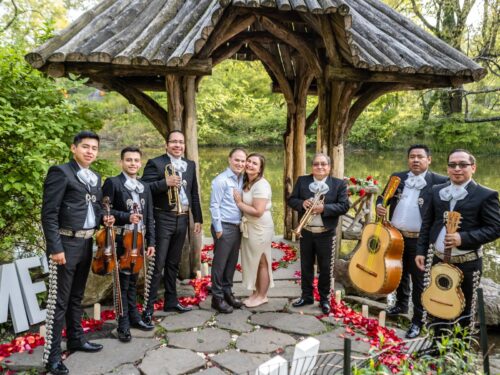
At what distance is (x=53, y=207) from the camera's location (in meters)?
3.21

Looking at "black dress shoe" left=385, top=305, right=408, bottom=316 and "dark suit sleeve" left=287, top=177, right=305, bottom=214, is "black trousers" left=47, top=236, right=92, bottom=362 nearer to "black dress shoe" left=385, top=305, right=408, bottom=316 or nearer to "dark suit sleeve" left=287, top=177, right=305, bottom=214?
"dark suit sleeve" left=287, top=177, right=305, bottom=214

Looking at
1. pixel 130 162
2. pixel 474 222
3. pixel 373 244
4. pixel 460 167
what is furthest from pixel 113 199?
pixel 474 222

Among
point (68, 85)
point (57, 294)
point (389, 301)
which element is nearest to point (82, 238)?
point (57, 294)

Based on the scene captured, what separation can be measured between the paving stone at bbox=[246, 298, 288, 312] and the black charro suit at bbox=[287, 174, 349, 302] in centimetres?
43

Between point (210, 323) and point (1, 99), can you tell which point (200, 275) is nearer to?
point (210, 323)

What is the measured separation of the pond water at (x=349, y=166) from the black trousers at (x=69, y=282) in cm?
641

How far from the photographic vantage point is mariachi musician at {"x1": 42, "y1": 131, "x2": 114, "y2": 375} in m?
3.23

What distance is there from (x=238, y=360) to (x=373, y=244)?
186 centimetres

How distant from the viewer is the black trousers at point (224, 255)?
14.4 feet

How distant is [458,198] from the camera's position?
3586 millimetres

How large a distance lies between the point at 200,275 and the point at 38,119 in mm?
2736

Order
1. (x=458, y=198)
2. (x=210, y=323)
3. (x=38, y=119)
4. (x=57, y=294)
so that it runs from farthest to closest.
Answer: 1. (x=38, y=119)
2. (x=210, y=323)
3. (x=458, y=198)
4. (x=57, y=294)

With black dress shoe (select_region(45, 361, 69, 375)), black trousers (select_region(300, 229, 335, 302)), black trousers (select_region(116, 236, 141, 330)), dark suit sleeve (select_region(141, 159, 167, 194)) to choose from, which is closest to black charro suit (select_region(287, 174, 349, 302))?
black trousers (select_region(300, 229, 335, 302))

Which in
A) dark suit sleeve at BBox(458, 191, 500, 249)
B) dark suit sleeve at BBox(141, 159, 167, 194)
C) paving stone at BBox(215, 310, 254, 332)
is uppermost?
dark suit sleeve at BBox(141, 159, 167, 194)
